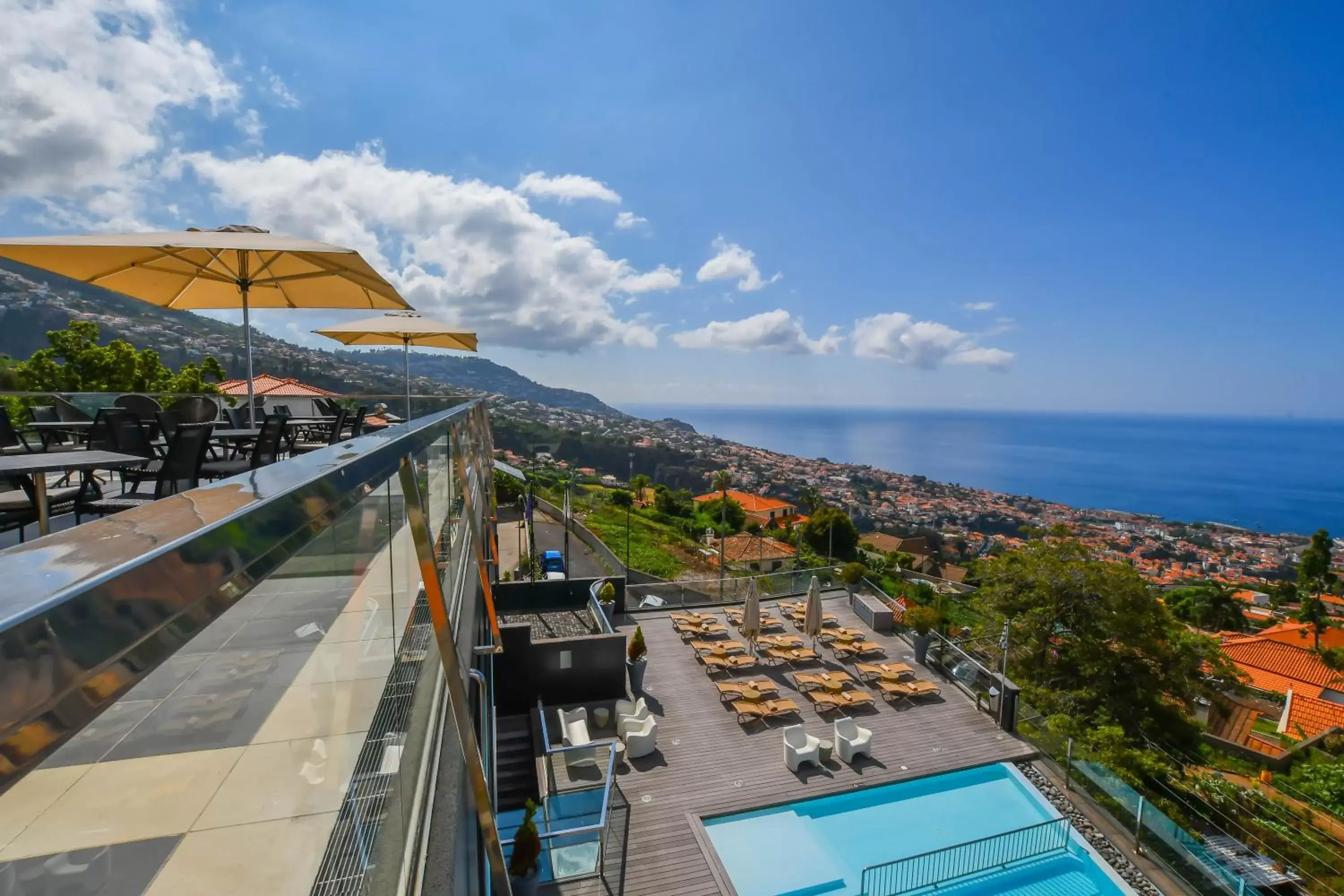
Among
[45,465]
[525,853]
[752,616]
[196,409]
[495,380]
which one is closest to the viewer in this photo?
[45,465]

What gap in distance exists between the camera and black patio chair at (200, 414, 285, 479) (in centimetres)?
665

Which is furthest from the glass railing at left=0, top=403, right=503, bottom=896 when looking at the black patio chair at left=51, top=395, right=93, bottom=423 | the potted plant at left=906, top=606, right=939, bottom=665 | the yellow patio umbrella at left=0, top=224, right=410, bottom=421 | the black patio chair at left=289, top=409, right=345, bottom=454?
the potted plant at left=906, top=606, right=939, bottom=665

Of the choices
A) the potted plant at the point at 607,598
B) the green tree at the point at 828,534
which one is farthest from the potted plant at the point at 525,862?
the green tree at the point at 828,534

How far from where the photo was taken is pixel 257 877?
1104mm

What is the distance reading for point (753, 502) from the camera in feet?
240

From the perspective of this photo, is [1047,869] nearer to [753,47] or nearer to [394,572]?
[394,572]

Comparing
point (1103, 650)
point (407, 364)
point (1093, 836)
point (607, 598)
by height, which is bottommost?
point (1103, 650)

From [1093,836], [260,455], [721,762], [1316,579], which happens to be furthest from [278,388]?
[1316,579]

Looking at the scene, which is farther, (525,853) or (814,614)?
(814,614)

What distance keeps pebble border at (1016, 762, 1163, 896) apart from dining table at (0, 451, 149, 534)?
14.6 m

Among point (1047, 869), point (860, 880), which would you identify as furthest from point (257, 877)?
point (1047, 869)

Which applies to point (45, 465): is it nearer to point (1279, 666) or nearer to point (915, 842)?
point (915, 842)

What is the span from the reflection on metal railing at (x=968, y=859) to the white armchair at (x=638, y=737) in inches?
175

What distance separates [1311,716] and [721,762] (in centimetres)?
3641
